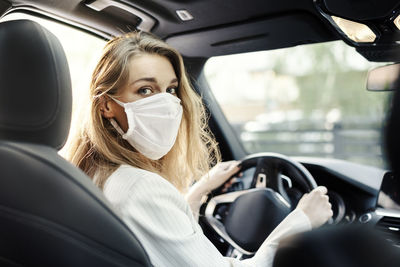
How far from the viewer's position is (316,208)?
1949mm

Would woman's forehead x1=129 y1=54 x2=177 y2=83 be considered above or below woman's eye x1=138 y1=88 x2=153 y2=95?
above

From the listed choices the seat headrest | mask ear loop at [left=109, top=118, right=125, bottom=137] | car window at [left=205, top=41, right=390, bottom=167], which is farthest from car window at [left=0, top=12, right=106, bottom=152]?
car window at [left=205, top=41, right=390, bottom=167]

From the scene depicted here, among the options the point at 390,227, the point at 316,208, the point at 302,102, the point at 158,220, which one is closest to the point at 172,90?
the point at 158,220

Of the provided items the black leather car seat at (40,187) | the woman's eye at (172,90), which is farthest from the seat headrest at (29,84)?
the woman's eye at (172,90)

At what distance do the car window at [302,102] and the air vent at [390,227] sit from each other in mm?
12688

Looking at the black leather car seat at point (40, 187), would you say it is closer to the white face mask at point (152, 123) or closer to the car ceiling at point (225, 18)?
the white face mask at point (152, 123)

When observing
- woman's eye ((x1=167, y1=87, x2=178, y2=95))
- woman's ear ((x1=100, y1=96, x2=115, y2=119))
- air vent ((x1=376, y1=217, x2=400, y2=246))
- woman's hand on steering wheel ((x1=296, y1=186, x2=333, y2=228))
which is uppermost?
A: woman's eye ((x1=167, y1=87, x2=178, y2=95))

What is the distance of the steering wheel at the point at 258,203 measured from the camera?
2377mm

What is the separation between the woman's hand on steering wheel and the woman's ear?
0.84 meters

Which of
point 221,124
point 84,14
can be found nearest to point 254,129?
point 221,124

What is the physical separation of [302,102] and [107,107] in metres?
18.5

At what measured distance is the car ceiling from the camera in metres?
2.08

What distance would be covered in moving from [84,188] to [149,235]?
0.28 meters

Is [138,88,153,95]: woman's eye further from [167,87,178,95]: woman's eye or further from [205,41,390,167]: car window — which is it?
[205,41,390,167]: car window
